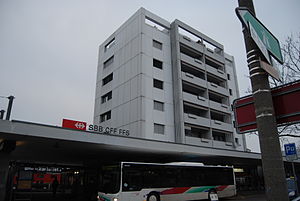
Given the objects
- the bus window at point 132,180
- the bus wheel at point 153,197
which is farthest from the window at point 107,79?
the bus wheel at point 153,197

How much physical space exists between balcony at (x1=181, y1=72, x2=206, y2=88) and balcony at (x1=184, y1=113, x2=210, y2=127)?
4.95m

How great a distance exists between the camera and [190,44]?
34.8m

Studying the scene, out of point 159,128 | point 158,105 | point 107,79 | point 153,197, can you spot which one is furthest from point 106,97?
point 153,197

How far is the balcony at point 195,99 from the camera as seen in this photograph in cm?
3055

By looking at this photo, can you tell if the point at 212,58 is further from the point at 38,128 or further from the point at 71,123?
the point at 38,128

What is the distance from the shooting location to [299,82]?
3223 mm

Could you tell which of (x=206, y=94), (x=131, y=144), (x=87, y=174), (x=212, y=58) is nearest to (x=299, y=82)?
(x=131, y=144)

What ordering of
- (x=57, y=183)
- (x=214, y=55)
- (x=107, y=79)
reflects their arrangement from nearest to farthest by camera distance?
(x=57, y=183) < (x=107, y=79) < (x=214, y=55)

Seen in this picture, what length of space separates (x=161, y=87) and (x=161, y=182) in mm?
15647

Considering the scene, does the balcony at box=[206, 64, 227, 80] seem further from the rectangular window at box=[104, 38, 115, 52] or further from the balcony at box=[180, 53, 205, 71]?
the rectangular window at box=[104, 38, 115, 52]

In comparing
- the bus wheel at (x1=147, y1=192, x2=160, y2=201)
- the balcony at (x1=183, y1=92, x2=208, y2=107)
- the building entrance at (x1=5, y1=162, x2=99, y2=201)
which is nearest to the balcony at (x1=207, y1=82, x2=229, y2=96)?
the balcony at (x1=183, y1=92, x2=208, y2=107)

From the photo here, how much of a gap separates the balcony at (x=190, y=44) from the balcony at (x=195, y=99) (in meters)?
7.68

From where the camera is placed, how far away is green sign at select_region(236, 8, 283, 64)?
2814 mm

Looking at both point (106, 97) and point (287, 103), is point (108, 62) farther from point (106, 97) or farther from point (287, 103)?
point (287, 103)
